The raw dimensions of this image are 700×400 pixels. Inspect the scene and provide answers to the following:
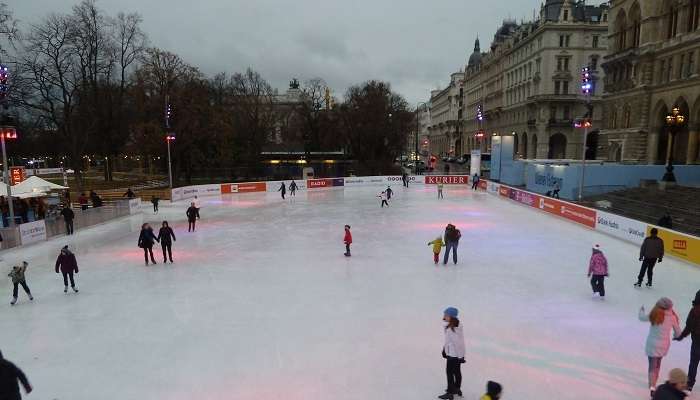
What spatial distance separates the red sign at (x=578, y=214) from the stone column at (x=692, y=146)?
15109 millimetres

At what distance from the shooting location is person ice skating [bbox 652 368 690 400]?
12.5 ft

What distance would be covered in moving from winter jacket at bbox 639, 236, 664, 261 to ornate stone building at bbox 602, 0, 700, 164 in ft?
81.5

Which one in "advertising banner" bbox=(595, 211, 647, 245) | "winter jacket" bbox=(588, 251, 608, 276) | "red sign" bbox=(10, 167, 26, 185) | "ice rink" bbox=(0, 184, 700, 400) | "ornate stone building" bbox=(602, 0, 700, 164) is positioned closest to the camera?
"ice rink" bbox=(0, 184, 700, 400)

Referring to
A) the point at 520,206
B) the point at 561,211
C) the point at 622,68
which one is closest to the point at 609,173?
the point at 520,206

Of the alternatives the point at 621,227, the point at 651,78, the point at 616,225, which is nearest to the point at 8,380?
the point at 621,227

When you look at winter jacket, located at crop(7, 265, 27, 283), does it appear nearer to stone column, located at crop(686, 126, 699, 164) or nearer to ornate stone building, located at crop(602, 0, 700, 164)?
ornate stone building, located at crop(602, 0, 700, 164)

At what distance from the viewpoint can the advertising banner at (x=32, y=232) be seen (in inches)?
704

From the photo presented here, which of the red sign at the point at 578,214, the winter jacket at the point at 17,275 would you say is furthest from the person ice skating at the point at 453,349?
the red sign at the point at 578,214

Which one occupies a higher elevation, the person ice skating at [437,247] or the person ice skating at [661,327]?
the person ice skating at [661,327]

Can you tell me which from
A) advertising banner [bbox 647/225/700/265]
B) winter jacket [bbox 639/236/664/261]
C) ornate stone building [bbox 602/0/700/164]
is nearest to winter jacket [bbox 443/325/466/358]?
winter jacket [bbox 639/236/664/261]

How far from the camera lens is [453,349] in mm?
5906

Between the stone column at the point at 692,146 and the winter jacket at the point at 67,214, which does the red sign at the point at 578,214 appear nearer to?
the stone column at the point at 692,146

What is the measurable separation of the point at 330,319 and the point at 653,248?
843 cm

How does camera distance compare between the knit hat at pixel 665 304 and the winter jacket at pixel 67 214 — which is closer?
the knit hat at pixel 665 304
